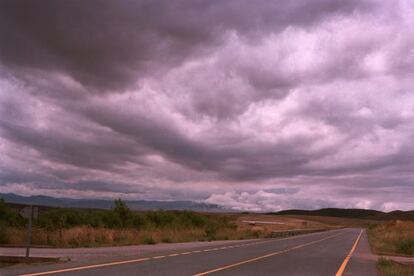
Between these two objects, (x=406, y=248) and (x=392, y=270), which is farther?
(x=406, y=248)

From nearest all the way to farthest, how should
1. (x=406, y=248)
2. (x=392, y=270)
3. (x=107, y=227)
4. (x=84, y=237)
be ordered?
(x=392, y=270) < (x=84, y=237) < (x=406, y=248) < (x=107, y=227)

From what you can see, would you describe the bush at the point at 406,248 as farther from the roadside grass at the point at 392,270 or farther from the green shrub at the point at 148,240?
the green shrub at the point at 148,240

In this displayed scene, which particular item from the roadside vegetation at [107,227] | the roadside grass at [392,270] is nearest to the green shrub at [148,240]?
the roadside vegetation at [107,227]

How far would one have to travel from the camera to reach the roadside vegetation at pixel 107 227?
103ft

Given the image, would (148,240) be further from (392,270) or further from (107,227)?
(392,270)

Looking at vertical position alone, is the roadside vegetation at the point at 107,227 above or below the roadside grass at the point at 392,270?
above

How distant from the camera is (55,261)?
19.4m

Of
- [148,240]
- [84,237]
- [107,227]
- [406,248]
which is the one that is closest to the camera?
[84,237]

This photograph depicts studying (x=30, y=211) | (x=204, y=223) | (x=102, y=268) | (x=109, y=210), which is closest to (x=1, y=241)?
(x=30, y=211)

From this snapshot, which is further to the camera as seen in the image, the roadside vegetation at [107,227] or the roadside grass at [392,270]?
the roadside vegetation at [107,227]

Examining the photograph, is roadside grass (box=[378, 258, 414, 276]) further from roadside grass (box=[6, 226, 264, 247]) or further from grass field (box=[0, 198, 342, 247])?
grass field (box=[0, 198, 342, 247])

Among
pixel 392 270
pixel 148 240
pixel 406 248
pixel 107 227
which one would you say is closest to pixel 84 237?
pixel 148 240

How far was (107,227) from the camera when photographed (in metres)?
46.4

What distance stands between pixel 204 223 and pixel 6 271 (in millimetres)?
48504
